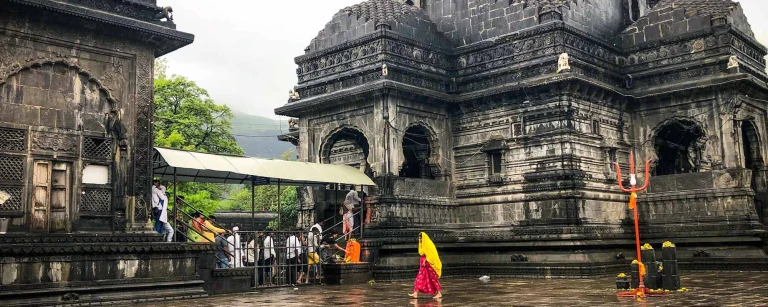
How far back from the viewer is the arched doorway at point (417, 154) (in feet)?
78.7

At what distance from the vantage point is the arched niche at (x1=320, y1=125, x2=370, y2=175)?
23484mm

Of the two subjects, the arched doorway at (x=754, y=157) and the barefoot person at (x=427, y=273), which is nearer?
the barefoot person at (x=427, y=273)

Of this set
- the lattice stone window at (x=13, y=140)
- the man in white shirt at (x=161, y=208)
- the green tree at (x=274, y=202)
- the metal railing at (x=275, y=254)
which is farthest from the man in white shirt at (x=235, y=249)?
the green tree at (x=274, y=202)

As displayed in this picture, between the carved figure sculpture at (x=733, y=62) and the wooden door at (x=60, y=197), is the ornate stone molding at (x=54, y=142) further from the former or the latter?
the carved figure sculpture at (x=733, y=62)

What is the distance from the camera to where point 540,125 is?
21578 millimetres

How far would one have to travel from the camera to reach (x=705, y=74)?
22047 millimetres

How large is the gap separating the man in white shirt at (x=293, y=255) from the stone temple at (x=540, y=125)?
225cm

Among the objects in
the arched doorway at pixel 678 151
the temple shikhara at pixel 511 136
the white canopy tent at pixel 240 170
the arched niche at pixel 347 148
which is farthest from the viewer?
the arched doorway at pixel 678 151

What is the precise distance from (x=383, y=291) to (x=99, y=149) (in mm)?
6488

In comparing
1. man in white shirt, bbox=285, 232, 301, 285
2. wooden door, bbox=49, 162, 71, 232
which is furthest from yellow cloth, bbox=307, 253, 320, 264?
wooden door, bbox=49, 162, 71, 232

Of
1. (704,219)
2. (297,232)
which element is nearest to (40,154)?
(297,232)

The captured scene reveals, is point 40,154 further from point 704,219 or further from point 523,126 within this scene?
point 704,219

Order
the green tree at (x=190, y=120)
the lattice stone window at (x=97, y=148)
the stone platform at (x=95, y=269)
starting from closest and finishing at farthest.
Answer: the stone platform at (x=95, y=269) → the lattice stone window at (x=97, y=148) → the green tree at (x=190, y=120)

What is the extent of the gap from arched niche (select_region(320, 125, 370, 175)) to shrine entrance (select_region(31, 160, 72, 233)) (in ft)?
32.9
